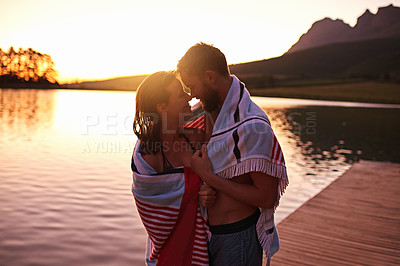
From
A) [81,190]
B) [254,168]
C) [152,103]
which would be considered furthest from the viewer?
[81,190]

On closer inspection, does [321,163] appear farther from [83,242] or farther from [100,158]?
[83,242]

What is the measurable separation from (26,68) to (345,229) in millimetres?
118915

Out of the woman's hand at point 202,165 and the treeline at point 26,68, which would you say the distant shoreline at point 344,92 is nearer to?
the treeline at point 26,68

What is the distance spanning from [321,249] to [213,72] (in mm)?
3888

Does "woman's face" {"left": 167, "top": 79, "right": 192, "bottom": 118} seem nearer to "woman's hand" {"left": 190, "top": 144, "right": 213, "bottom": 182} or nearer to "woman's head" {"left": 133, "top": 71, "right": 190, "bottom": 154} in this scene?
"woman's head" {"left": 133, "top": 71, "right": 190, "bottom": 154}

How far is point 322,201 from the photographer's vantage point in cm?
777

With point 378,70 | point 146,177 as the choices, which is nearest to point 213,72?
point 146,177

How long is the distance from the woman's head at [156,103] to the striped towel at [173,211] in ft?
0.41

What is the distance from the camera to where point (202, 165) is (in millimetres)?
2207

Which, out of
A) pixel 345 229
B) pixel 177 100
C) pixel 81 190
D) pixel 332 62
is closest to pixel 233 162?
pixel 177 100

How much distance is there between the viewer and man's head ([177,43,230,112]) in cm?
219

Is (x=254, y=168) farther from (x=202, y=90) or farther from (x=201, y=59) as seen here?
(x=201, y=59)

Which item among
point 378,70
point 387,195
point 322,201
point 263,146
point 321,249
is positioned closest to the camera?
point 263,146

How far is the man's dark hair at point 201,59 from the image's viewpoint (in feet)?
7.16
